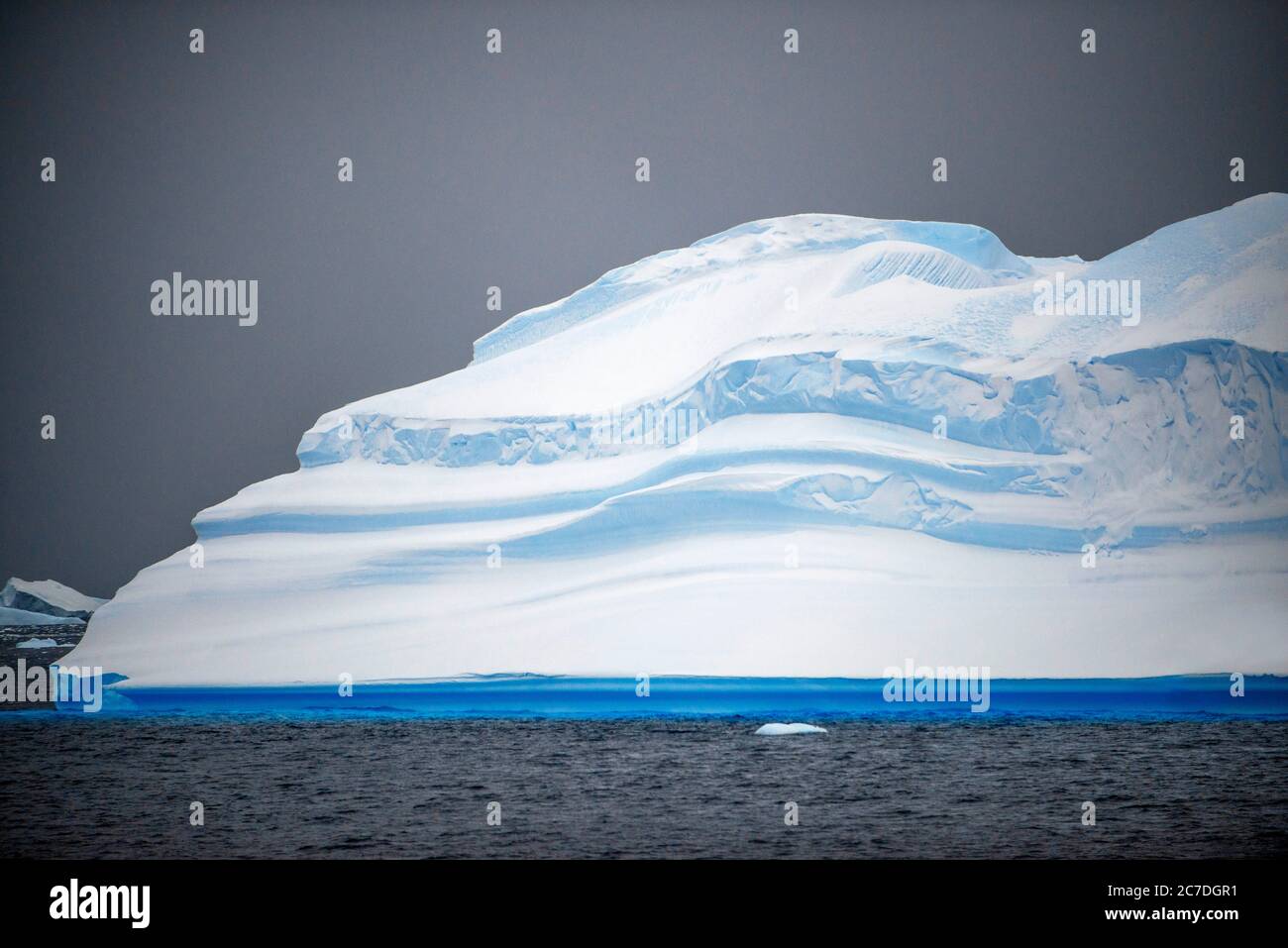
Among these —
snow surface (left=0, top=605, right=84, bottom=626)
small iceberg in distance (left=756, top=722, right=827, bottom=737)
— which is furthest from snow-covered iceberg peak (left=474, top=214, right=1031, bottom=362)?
snow surface (left=0, top=605, right=84, bottom=626)

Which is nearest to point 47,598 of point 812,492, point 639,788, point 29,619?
point 29,619

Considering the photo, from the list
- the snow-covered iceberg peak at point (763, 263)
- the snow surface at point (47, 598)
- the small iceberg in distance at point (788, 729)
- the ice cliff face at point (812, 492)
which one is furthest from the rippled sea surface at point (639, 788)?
the snow-covered iceberg peak at point (763, 263)

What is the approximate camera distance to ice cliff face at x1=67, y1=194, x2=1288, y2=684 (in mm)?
13359

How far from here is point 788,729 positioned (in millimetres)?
12586

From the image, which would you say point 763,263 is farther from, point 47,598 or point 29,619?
point 29,619

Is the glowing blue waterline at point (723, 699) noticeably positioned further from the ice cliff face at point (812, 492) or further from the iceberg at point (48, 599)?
the iceberg at point (48, 599)

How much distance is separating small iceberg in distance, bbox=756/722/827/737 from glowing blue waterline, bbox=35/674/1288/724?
70cm

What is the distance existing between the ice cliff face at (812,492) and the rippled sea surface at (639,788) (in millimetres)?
862

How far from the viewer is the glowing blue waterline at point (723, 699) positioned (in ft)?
42.7

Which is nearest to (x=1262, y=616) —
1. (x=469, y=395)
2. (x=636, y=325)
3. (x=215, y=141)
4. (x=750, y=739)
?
(x=750, y=739)

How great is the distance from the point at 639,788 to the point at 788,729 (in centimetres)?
274

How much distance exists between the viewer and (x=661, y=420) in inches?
597
